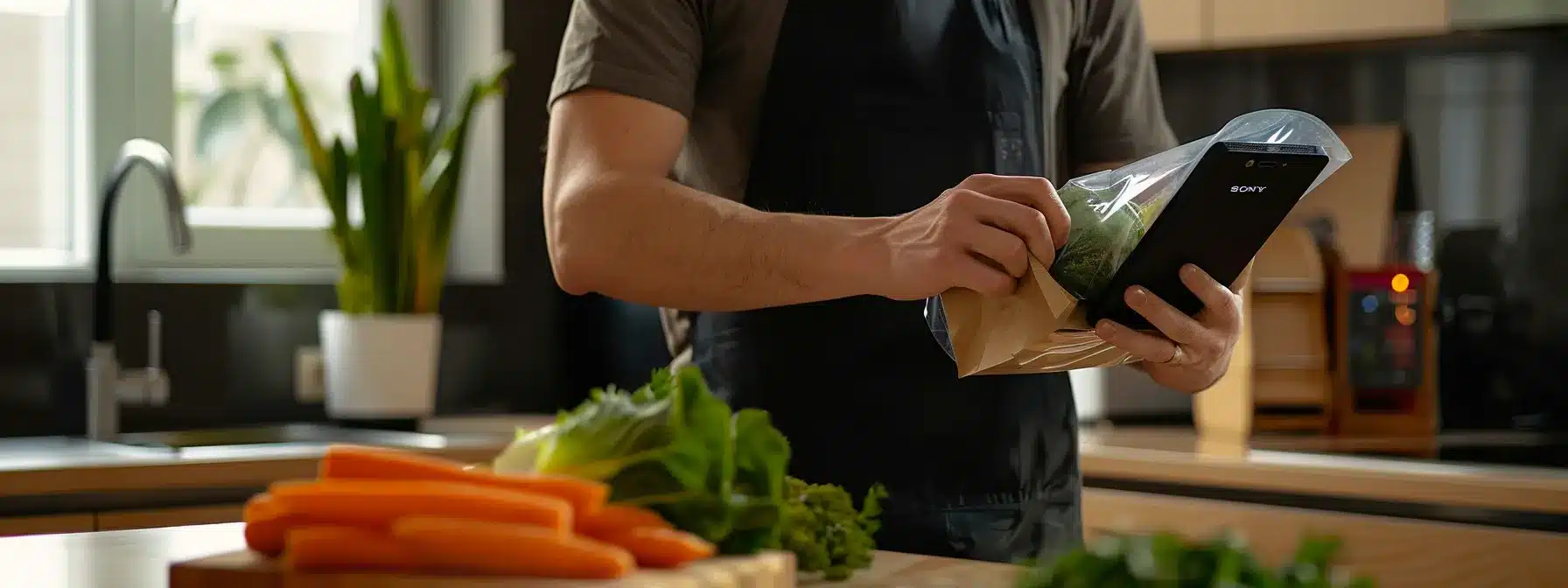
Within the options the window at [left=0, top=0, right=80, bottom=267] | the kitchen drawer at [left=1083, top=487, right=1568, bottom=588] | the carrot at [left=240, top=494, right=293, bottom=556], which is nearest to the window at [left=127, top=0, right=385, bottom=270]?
the window at [left=0, top=0, right=80, bottom=267]

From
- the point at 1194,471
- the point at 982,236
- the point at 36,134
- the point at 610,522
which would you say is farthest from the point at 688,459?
the point at 36,134

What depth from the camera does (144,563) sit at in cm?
109

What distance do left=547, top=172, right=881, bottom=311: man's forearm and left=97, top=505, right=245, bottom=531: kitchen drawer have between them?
1.00m

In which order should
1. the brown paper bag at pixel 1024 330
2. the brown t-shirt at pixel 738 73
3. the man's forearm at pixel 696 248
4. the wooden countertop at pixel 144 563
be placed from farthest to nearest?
1. the brown t-shirt at pixel 738 73
2. the man's forearm at pixel 696 248
3. the brown paper bag at pixel 1024 330
4. the wooden countertop at pixel 144 563

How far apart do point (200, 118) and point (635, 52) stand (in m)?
1.78

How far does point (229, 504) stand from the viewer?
2.20 m

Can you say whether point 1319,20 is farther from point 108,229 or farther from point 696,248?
point 108,229

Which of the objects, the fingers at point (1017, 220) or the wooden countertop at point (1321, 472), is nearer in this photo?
the fingers at point (1017, 220)

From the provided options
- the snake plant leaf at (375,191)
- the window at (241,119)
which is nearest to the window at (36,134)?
the window at (241,119)

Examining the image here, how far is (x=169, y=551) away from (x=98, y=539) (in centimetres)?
12

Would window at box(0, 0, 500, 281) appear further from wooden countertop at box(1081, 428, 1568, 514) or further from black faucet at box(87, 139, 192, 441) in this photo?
wooden countertop at box(1081, 428, 1568, 514)

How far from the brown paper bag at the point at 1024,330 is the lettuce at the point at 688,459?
249mm

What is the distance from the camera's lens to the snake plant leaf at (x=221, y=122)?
2877 millimetres

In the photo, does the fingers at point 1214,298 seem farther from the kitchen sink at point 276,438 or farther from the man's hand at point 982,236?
the kitchen sink at point 276,438
